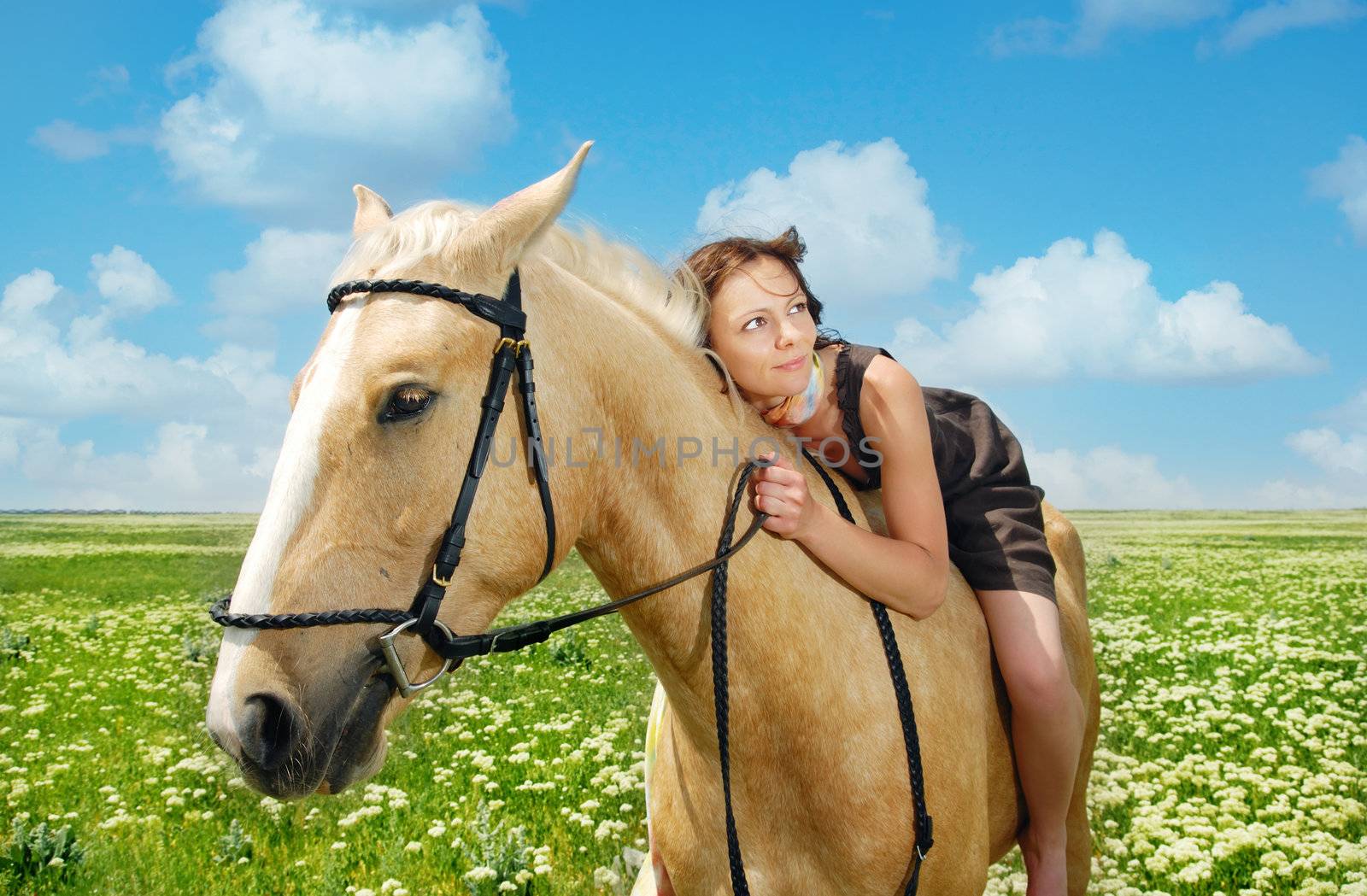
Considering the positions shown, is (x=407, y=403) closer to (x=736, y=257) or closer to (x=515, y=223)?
(x=515, y=223)

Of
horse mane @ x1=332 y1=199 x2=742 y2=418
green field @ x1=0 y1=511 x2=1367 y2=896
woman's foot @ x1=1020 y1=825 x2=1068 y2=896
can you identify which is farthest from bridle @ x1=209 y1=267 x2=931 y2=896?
woman's foot @ x1=1020 y1=825 x2=1068 y2=896

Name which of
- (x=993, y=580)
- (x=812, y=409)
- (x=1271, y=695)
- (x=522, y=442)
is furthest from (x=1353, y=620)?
(x=522, y=442)

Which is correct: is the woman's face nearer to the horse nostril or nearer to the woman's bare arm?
the woman's bare arm

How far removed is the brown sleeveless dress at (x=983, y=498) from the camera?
3.47 m

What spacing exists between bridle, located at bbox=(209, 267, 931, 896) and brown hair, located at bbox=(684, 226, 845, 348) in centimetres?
86

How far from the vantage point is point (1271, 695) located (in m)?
9.65

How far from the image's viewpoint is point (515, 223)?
96.2 inches

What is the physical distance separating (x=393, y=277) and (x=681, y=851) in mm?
2140

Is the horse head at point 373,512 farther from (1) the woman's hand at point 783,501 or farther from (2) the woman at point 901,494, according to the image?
(2) the woman at point 901,494

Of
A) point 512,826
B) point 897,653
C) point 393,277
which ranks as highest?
point 393,277

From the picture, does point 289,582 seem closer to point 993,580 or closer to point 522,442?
point 522,442

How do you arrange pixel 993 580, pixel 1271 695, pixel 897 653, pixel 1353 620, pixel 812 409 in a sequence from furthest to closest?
1. pixel 1353 620
2. pixel 1271 695
3. pixel 993 580
4. pixel 812 409
5. pixel 897 653

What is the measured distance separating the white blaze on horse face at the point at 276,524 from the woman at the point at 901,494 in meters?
1.27

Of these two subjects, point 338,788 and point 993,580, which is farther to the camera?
point 993,580
